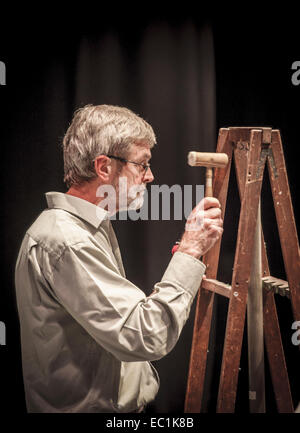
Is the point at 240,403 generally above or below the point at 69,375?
below

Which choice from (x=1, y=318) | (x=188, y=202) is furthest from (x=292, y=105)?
(x=1, y=318)

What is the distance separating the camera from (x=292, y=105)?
1.96 meters

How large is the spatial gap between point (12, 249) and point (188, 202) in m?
0.97

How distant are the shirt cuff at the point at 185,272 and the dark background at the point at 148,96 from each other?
89 centimetres

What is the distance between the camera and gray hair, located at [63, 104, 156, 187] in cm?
125

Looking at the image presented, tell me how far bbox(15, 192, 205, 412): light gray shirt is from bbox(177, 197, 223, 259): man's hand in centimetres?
4

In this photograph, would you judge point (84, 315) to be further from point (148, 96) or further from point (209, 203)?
point (148, 96)

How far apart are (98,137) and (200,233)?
462 millimetres

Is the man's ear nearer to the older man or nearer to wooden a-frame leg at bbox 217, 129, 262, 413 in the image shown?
the older man

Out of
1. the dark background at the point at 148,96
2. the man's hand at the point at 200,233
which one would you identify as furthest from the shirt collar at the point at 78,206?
the dark background at the point at 148,96

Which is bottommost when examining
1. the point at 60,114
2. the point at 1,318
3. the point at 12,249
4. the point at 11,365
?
the point at 11,365

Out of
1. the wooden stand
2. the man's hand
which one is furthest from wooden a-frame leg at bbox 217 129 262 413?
the man's hand
